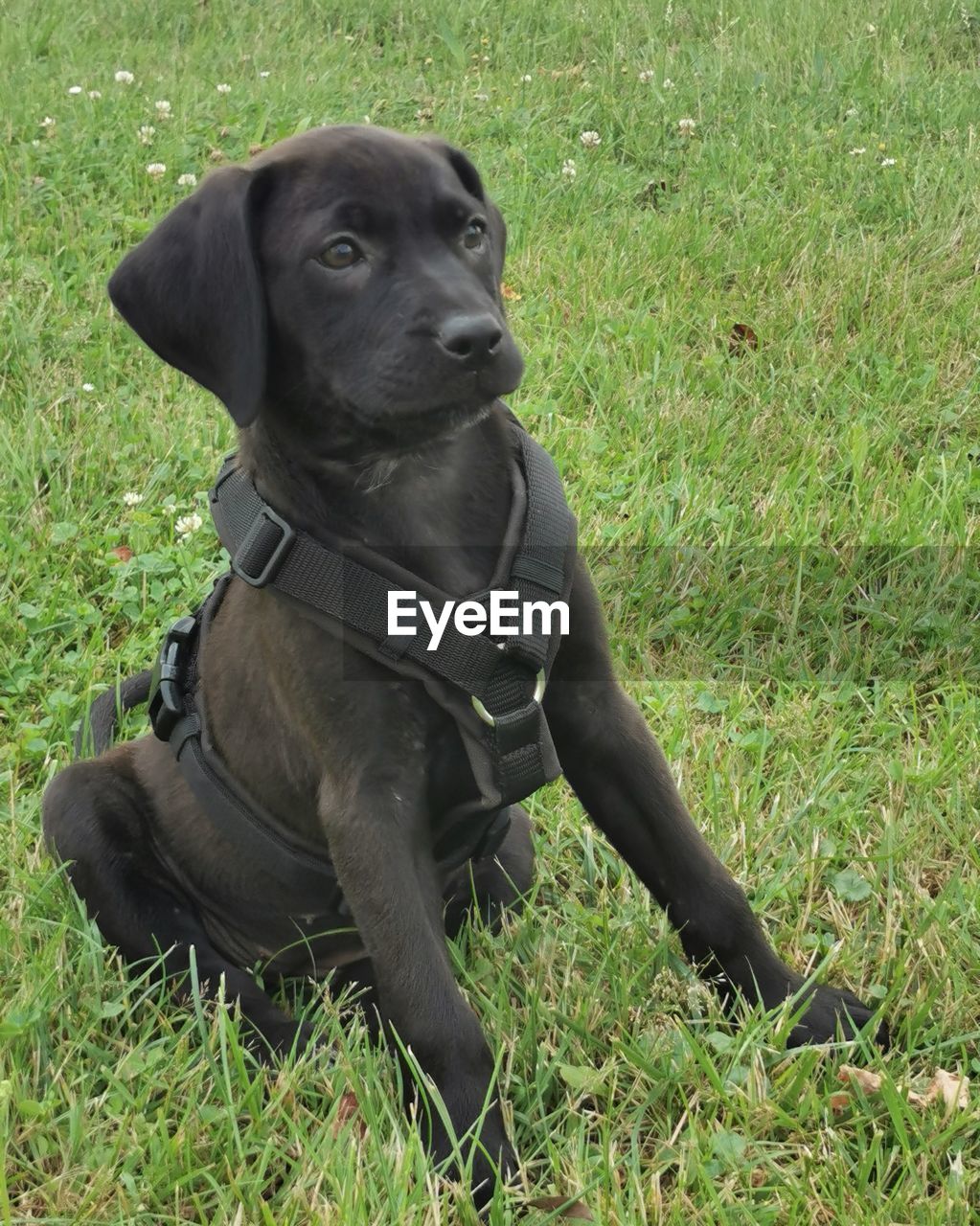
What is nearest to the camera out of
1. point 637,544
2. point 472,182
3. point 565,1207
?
point 565,1207

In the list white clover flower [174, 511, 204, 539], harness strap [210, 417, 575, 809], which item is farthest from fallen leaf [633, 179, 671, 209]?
harness strap [210, 417, 575, 809]

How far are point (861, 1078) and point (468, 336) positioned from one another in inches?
54.0

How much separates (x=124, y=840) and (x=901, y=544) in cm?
223

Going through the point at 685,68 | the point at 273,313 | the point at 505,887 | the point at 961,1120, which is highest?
the point at 273,313

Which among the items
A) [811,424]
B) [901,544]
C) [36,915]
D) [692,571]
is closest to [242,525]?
[36,915]

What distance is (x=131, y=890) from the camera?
283 cm

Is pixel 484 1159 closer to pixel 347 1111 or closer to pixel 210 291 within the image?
pixel 347 1111

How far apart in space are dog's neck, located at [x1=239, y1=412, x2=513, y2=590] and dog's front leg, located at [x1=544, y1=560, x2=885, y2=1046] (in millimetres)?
214

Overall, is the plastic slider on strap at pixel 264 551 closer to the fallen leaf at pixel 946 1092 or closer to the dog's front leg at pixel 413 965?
the dog's front leg at pixel 413 965

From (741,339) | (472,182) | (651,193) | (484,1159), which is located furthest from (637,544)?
(651,193)

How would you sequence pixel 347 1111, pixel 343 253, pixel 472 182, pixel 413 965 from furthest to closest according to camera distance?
pixel 472 182, pixel 347 1111, pixel 343 253, pixel 413 965

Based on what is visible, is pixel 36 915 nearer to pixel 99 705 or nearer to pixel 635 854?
pixel 99 705

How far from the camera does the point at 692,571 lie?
3.98 m

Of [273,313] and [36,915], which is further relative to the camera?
[36,915]
